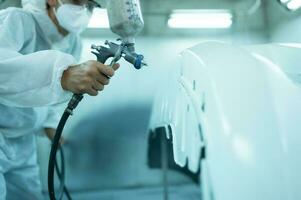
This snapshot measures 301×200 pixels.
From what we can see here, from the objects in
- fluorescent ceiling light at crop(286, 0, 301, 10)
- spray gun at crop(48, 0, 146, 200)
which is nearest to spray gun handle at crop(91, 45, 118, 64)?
spray gun at crop(48, 0, 146, 200)

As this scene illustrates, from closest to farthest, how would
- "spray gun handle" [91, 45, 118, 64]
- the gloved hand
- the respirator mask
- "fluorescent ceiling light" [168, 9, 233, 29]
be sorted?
the gloved hand < "spray gun handle" [91, 45, 118, 64] < the respirator mask < "fluorescent ceiling light" [168, 9, 233, 29]

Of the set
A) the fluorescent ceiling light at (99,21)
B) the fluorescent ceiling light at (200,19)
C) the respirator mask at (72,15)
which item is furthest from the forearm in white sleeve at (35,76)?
the fluorescent ceiling light at (200,19)

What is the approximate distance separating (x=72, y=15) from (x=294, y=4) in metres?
1.05

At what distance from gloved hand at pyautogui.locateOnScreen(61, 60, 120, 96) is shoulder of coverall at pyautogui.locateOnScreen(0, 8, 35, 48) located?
30cm

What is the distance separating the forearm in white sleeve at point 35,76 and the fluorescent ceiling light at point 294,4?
45.2 inches

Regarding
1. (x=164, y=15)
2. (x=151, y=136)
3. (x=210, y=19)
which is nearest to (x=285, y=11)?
(x=210, y=19)

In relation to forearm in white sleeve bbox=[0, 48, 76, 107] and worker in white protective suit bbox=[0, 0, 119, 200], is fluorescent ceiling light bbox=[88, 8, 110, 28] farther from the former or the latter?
forearm in white sleeve bbox=[0, 48, 76, 107]

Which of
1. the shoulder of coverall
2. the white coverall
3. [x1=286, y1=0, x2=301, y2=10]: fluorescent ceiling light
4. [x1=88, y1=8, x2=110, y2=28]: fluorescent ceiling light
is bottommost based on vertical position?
the white coverall

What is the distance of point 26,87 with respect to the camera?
82 cm

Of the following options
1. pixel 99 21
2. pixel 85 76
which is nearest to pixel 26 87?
pixel 85 76

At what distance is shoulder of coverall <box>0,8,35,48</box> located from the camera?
3.16 ft

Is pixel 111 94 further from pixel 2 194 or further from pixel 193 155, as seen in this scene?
pixel 193 155

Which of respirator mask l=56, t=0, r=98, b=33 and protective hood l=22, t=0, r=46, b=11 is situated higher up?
protective hood l=22, t=0, r=46, b=11

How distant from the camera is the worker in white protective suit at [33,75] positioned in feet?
2.60
